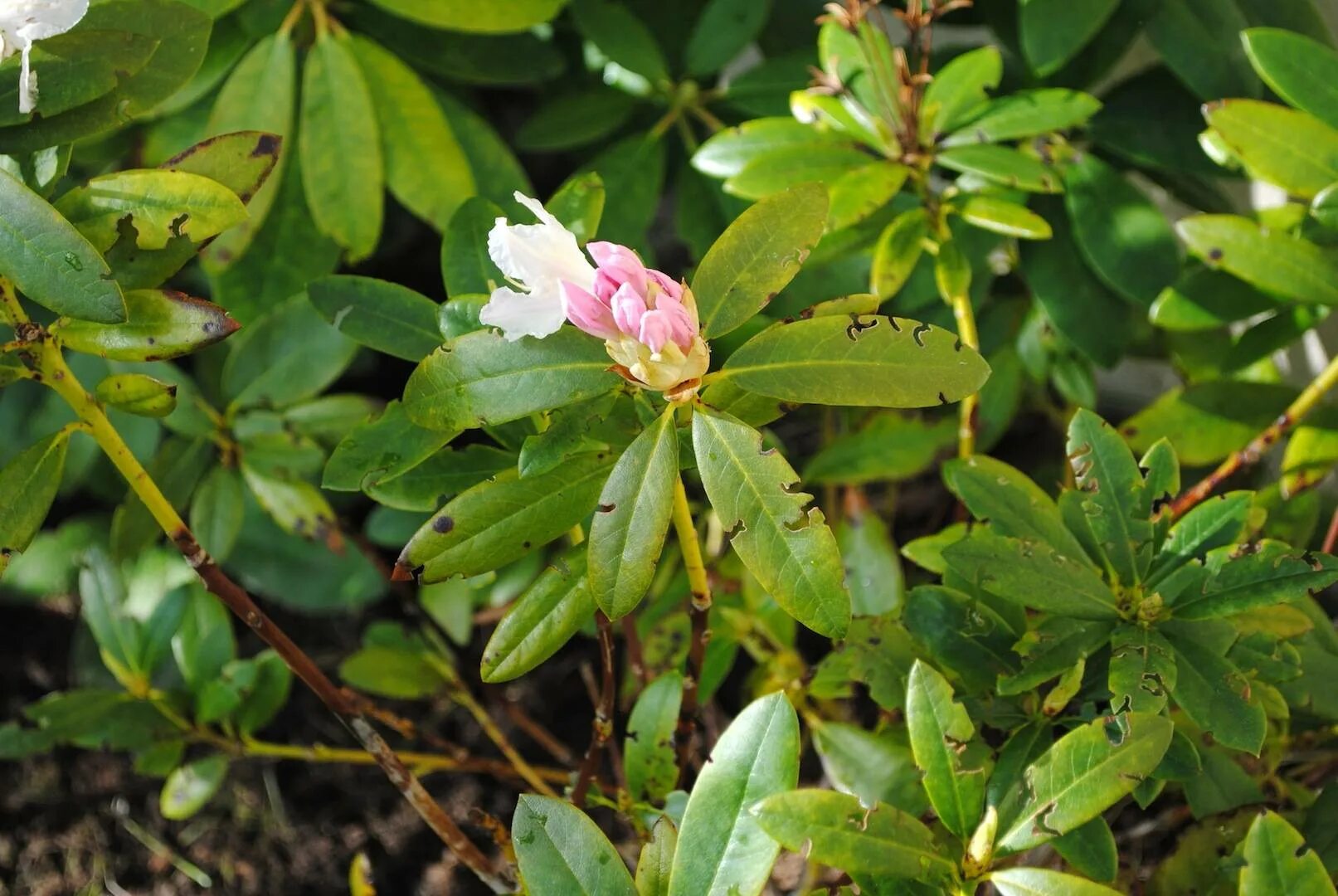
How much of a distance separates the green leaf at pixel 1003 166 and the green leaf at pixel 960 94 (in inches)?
1.3

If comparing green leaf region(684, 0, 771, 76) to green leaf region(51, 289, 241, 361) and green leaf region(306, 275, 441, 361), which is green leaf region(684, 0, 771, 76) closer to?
green leaf region(306, 275, 441, 361)

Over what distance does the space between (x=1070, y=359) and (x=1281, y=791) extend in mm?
545

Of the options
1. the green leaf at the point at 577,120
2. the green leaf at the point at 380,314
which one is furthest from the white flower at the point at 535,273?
the green leaf at the point at 577,120

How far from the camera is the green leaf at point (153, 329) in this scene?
736mm

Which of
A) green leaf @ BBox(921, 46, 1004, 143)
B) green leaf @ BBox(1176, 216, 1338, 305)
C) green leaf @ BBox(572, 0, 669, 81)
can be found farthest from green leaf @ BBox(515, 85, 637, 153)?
green leaf @ BBox(1176, 216, 1338, 305)

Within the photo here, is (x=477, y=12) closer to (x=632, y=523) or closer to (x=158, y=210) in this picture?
(x=158, y=210)

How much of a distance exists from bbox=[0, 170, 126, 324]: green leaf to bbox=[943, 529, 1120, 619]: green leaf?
0.57m

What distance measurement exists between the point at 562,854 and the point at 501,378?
11.8 inches

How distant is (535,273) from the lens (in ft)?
2.05

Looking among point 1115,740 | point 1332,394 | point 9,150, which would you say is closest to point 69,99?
point 9,150

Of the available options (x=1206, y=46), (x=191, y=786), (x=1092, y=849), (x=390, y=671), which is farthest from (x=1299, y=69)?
(x=191, y=786)

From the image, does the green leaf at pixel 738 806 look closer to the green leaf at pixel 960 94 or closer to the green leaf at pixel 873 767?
the green leaf at pixel 873 767

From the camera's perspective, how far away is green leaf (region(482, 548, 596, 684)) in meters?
0.74

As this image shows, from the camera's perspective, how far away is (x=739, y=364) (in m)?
0.70
